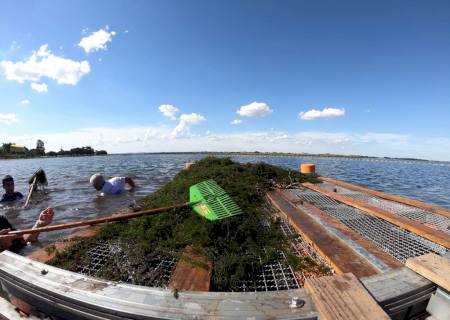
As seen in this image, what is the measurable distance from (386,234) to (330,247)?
130cm

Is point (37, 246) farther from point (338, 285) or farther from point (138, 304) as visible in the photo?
point (338, 285)

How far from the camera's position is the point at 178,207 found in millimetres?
4645

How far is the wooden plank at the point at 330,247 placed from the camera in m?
2.41

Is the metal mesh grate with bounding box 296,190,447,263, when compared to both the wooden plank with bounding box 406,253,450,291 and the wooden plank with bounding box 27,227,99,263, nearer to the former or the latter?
the wooden plank with bounding box 406,253,450,291

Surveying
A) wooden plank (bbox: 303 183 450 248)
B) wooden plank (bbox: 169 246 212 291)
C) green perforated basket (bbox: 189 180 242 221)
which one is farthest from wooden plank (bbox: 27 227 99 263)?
wooden plank (bbox: 303 183 450 248)

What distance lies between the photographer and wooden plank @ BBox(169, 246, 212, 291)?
7.03 feet

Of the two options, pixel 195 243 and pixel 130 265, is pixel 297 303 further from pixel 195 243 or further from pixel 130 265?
pixel 130 265

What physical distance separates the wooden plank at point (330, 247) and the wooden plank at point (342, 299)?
0.72 m

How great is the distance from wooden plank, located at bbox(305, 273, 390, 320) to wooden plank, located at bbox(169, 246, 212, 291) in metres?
0.96

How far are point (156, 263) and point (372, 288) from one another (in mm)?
2138

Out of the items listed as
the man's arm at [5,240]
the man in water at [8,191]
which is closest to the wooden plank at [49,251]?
the man's arm at [5,240]

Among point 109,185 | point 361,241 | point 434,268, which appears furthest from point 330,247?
point 109,185

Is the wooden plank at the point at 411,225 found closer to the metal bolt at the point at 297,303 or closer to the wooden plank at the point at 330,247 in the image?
the wooden plank at the point at 330,247

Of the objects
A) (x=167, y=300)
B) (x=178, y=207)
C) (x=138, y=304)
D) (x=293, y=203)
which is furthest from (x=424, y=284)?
(x=178, y=207)
